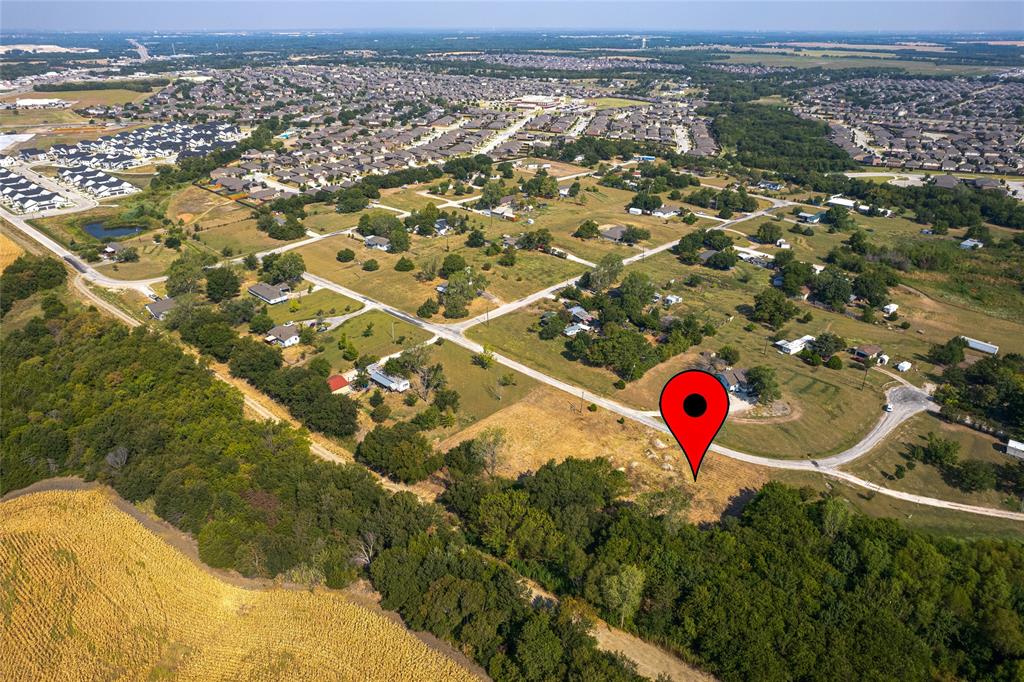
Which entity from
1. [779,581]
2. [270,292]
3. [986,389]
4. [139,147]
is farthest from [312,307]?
[139,147]

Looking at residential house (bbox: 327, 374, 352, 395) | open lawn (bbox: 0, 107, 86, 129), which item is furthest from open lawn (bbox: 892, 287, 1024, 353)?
open lawn (bbox: 0, 107, 86, 129)

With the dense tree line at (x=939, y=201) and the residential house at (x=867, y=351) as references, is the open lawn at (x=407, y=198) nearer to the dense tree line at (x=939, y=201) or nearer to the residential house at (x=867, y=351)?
the residential house at (x=867, y=351)

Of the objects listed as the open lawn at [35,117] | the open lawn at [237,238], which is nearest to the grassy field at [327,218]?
the open lawn at [237,238]

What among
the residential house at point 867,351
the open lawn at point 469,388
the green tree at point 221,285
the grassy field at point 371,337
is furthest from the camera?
the green tree at point 221,285

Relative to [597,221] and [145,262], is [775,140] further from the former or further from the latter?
[145,262]

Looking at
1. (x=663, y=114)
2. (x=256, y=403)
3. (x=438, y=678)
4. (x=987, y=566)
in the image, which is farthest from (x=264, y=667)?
(x=663, y=114)

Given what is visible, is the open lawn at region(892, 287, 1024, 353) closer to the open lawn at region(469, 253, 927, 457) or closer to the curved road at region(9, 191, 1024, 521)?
the open lawn at region(469, 253, 927, 457)

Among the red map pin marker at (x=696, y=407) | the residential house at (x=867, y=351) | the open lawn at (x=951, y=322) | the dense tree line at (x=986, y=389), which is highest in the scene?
the red map pin marker at (x=696, y=407)
